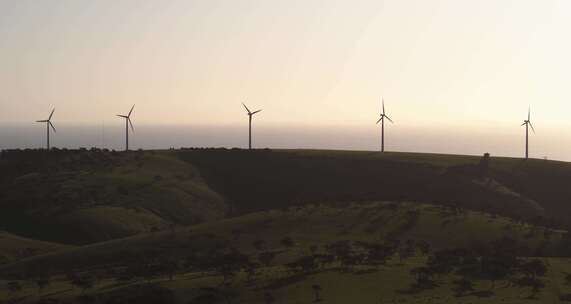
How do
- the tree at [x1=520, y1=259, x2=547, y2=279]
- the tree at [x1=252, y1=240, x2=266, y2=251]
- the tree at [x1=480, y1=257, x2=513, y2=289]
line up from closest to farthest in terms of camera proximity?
the tree at [x1=520, y1=259, x2=547, y2=279], the tree at [x1=480, y1=257, x2=513, y2=289], the tree at [x1=252, y1=240, x2=266, y2=251]

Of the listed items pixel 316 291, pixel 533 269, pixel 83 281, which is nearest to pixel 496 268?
pixel 533 269

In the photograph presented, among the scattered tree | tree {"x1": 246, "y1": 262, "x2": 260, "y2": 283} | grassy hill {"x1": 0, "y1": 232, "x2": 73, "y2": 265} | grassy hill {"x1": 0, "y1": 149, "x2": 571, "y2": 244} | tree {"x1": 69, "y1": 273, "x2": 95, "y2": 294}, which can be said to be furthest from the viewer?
grassy hill {"x1": 0, "y1": 149, "x2": 571, "y2": 244}

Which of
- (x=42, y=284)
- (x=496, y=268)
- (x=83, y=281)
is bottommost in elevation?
(x=42, y=284)

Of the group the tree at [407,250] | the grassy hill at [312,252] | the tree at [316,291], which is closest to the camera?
the tree at [316,291]

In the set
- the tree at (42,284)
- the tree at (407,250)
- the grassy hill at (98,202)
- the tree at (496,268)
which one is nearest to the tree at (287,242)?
the tree at (407,250)

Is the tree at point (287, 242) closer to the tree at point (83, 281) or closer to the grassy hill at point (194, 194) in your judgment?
the tree at point (83, 281)

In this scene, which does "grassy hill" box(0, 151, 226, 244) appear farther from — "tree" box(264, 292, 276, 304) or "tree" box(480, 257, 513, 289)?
"tree" box(480, 257, 513, 289)

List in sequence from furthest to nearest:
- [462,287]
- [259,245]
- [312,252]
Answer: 1. [259,245]
2. [312,252]
3. [462,287]

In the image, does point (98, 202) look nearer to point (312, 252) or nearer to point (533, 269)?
point (312, 252)

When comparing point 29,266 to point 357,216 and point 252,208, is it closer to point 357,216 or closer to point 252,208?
point 357,216

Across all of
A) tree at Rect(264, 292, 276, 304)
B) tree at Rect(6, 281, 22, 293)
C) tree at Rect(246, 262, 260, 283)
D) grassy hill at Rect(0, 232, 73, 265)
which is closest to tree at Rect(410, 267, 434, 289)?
tree at Rect(264, 292, 276, 304)

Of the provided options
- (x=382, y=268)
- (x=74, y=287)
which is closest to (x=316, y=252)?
(x=382, y=268)
